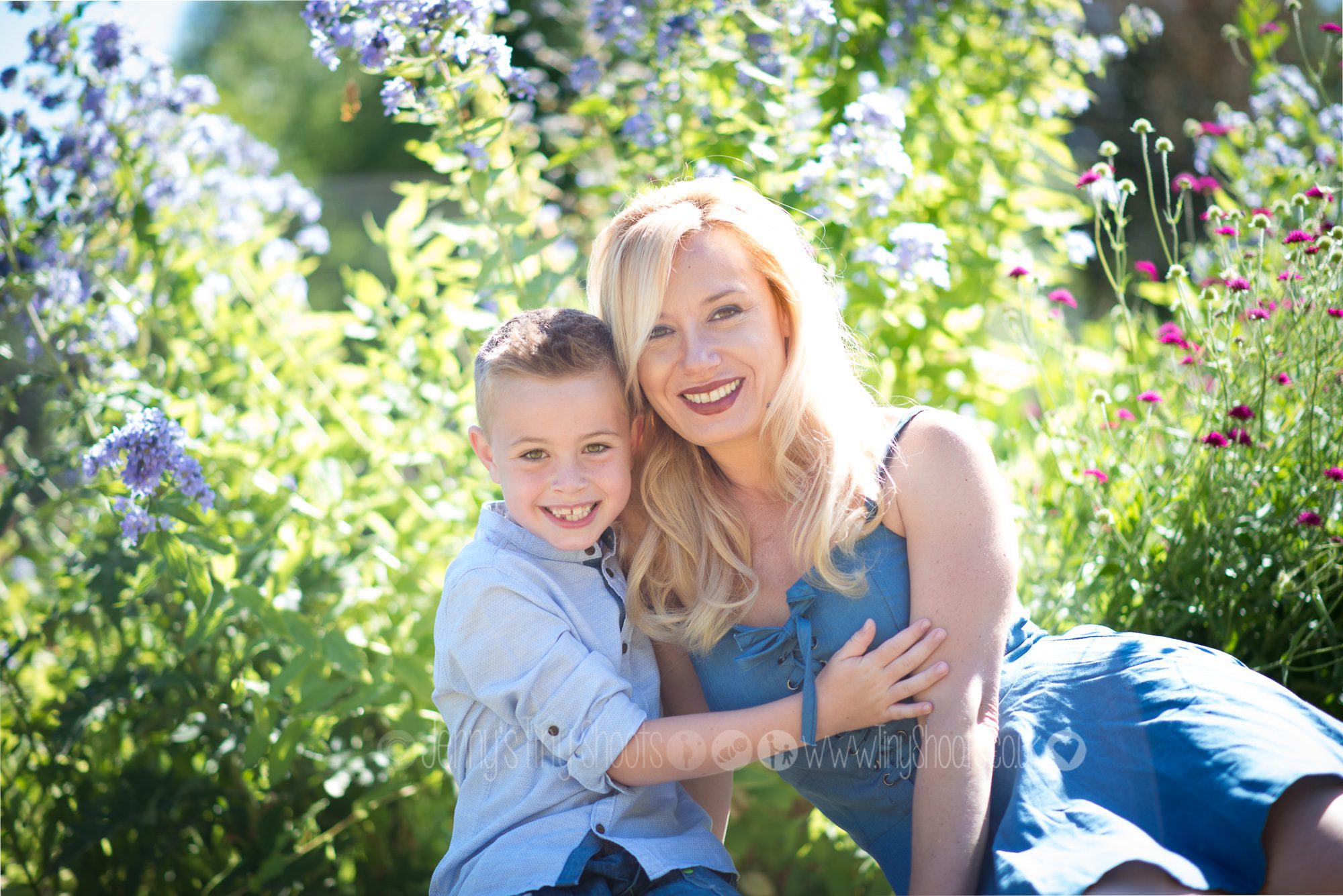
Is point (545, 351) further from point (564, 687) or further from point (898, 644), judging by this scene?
point (898, 644)

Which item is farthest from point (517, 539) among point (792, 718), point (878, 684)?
point (878, 684)

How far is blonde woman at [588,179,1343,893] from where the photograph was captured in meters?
1.47

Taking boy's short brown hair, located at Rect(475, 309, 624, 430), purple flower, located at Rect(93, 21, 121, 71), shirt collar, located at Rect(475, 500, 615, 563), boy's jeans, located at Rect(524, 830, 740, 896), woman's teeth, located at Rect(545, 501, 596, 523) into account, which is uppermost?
purple flower, located at Rect(93, 21, 121, 71)

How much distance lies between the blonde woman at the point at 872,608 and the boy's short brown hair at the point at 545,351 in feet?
0.16

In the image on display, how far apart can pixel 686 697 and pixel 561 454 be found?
547 millimetres

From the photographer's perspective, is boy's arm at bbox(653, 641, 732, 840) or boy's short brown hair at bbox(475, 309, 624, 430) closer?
boy's short brown hair at bbox(475, 309, 624, 430)

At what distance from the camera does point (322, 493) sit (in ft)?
8.45

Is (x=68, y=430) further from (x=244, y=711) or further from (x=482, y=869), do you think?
(x=482, y=869)

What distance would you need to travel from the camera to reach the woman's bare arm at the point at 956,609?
5.11ft

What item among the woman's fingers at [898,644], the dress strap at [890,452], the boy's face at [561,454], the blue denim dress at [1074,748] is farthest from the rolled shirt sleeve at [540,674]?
the dress strap at [890,452]

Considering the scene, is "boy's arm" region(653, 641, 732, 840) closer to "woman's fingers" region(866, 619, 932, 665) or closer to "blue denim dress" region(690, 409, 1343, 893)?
"blue denim dress" region(690, 409, 1343, 893)

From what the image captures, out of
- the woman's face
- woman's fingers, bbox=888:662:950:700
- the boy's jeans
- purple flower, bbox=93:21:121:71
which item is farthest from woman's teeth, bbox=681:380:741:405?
purple flower, bbox=93:21:121:71

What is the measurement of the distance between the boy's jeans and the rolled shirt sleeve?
96 millimetres

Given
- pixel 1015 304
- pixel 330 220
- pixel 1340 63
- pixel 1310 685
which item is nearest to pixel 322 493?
pixel 1015 304
